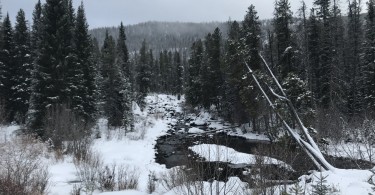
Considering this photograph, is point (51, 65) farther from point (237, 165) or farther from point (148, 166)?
point (237, 165)

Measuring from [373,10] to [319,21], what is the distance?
5601 mm

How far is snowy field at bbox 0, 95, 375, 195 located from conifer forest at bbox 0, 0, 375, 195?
0.08 metres

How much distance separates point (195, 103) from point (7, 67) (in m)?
28.5

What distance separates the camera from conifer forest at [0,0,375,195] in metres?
13.1

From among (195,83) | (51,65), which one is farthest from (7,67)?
(195,83)

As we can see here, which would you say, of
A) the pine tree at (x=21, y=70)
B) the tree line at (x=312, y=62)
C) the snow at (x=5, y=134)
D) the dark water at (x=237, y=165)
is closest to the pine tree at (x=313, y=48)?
the tree line at (x=312, y=62)

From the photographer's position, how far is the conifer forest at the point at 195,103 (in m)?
13.1

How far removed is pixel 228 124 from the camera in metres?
43.9

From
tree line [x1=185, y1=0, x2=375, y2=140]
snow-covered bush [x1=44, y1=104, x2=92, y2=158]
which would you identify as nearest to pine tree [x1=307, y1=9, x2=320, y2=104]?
tree line [x1=185, y1=0, x2=375, y2=140]

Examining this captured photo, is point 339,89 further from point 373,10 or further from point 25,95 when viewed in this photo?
point 25,95

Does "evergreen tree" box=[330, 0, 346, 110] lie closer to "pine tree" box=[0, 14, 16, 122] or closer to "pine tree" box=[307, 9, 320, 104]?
"pine tree" box=[307, 9, 320, 104]

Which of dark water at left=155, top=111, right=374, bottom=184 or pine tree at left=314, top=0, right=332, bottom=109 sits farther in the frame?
pine tree at left=314, top=0, right=332, bottom=109

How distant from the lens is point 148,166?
2028cm

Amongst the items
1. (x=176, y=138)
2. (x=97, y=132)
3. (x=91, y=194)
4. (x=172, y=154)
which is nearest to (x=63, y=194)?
(x=91, y=194)
